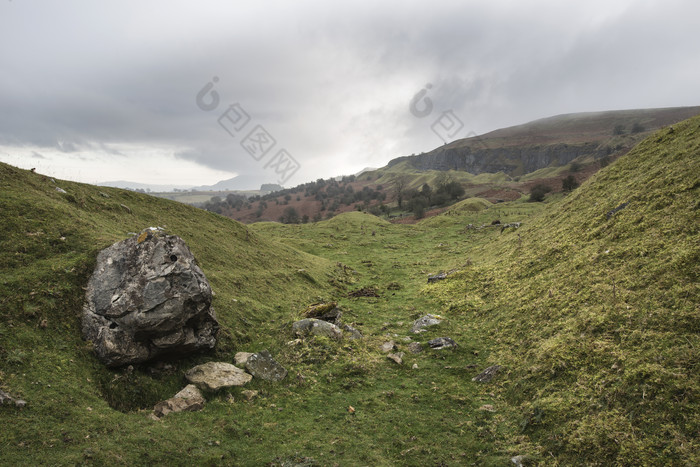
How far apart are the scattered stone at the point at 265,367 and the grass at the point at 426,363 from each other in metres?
0.42

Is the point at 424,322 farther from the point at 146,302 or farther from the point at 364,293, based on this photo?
the point at 146,302

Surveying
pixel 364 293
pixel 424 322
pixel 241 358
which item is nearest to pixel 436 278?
pixel 364 293

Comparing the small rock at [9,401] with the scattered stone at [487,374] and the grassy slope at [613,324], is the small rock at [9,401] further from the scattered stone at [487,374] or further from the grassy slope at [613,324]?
the scattered stone at [487,374]

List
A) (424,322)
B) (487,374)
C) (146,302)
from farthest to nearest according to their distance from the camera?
(424,322), (487,374), (146,302)

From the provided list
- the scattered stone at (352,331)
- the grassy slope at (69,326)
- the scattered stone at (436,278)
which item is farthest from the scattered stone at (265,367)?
the scattered stone at (436,278)

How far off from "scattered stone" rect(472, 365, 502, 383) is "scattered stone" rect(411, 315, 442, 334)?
433 cm

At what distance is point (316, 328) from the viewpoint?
14203 mm

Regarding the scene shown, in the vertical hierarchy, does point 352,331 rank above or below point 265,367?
below

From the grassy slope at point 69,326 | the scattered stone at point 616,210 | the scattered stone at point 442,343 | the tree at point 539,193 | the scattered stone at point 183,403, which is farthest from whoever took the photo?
the tree at point 539,193

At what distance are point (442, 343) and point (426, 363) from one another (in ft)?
5.20

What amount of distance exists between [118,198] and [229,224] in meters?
8.43

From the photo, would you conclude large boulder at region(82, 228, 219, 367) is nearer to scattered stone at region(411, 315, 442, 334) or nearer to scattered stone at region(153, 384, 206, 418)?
scattered stone at region(153, 384, 206, 418)

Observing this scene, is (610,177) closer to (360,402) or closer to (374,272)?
A: (374,272)

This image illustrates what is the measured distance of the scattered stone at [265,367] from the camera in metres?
11.1
